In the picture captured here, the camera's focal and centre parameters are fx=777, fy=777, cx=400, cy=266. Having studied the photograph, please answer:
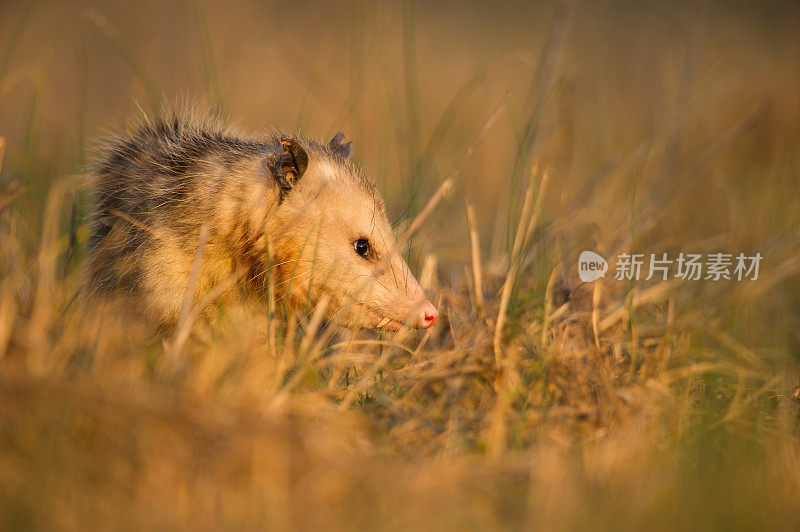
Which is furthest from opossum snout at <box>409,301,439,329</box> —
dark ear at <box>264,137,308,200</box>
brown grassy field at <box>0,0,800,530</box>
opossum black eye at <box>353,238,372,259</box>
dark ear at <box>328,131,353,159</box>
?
dark ear at <box>328,131,353,159</box>

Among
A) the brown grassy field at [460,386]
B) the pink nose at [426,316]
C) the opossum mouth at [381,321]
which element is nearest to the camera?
the brown grassy field at [460,386]

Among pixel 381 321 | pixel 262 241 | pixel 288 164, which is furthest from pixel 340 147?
pixel 381 321

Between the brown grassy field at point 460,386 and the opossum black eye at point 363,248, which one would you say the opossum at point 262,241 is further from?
the brown grassy field at point 460,386

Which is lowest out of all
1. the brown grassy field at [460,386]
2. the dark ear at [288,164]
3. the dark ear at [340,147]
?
the brown grassy field at [460,386]

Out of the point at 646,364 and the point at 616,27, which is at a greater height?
the point at 616,27

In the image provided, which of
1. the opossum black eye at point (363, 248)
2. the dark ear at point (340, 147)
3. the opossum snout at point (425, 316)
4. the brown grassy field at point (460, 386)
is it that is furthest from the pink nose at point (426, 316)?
the dark ear at point (340, 147)

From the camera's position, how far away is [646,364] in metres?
3.12

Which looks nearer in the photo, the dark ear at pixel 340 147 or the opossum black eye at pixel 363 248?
the opossum black eye at pixel 363 248

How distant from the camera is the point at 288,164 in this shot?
10.7 ft

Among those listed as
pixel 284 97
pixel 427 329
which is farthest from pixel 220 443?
pixel 284 97

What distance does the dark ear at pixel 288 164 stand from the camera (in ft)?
10.3

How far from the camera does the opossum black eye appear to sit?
3348 mm

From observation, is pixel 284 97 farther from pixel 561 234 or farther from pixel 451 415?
pixel 451 415

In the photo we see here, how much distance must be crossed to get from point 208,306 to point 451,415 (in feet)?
3.79
